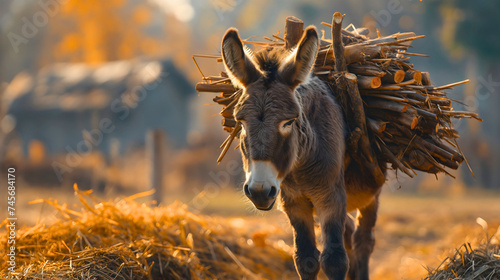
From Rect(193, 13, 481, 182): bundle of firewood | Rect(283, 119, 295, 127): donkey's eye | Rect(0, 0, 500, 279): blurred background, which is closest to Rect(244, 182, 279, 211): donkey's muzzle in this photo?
Rect(283, 119, 295, 127): donkey's eye

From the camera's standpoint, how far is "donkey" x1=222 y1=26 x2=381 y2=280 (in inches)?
115

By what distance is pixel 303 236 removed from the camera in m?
3.71

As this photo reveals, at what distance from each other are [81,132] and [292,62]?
18.9m

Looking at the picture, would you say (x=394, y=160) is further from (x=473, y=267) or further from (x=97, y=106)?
(x=97, y=106)

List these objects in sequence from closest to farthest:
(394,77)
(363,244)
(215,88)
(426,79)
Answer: (394,77), (215,88), (426,79), (363,244)

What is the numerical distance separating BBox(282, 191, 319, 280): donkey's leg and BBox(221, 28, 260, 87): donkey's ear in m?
1.07

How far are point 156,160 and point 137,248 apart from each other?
4.02 meters

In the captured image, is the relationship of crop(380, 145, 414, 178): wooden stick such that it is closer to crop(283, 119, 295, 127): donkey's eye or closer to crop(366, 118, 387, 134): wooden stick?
crop(366, 118, 387, 134): wooden stick

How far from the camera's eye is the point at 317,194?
11.6ft

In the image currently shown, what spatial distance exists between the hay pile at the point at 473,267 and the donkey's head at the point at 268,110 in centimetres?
170

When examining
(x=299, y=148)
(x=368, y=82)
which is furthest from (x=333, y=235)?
(x=368, y=82)

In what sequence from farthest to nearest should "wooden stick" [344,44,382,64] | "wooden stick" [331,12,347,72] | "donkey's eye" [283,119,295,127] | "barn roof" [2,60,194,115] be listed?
"barn roof" [2,60,194,115] < "wooden stick" [344,44,382,64] < "wooden stick" [331,12,347,72] < "donkey's eye" [283,119,295,127]

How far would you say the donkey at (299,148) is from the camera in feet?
9.59

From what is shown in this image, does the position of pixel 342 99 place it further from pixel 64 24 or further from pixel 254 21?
pixel 254 21
